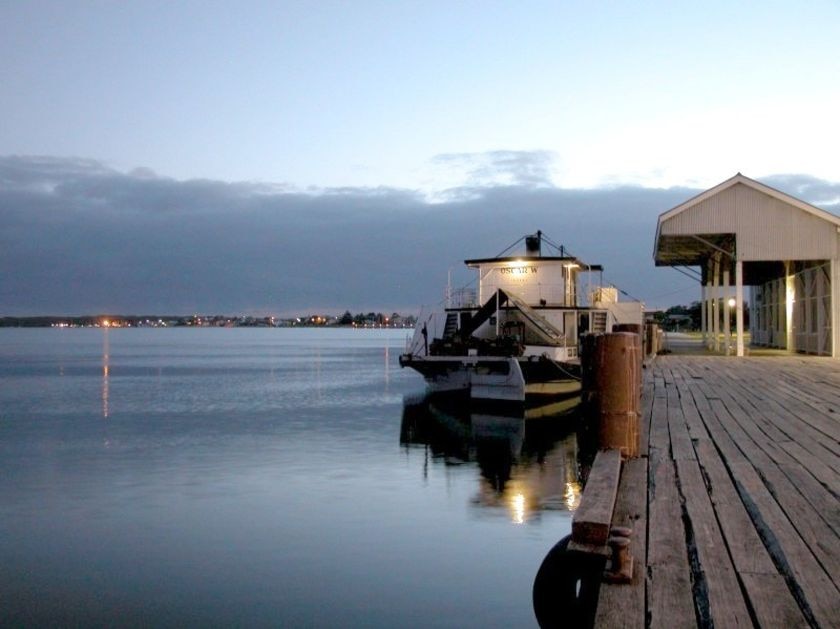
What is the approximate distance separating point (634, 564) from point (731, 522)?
4.19 feet

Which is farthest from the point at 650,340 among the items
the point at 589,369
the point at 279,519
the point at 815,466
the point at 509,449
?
the point at 589,369

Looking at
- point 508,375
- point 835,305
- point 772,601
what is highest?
point 835,305

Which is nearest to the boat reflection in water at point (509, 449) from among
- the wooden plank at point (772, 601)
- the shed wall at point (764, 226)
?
the shed wall at point (764, 226)

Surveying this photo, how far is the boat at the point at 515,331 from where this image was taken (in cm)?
3022

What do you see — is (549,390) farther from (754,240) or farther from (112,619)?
(112,619)

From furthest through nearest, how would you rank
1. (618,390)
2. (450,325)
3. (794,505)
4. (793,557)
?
(450,325) < (618,390) < (794,505) < (793,557)

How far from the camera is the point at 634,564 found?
4594mm

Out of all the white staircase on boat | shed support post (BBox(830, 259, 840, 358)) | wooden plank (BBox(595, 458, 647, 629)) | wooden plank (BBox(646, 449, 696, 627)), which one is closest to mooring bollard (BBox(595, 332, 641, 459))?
wooden plank (BBox(595, 458, 647, 629))

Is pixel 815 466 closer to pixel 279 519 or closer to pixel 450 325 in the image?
pixel 279 519

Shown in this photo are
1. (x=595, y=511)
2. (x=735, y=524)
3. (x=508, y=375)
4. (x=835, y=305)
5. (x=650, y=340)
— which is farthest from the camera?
(x=508, y=375)

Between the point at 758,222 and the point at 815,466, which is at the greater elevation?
the point at 758,222

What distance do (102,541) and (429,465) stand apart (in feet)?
29.8

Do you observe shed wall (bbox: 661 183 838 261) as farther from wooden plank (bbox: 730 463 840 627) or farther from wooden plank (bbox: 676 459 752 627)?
wooden plank (bbox: 676 459 752 627)

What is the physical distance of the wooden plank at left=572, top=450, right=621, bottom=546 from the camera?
184 inches
